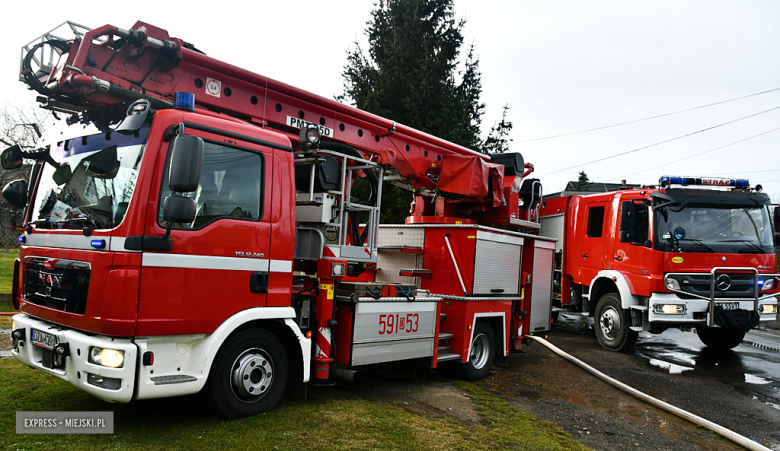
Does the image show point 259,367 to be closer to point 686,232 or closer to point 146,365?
point 146,365

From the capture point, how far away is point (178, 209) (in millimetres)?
4047

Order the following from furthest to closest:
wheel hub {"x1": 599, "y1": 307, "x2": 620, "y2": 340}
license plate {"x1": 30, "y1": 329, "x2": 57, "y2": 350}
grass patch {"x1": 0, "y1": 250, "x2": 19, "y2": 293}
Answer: grass patch {"x1": 0, "y1": 250, "x2": 19, "y2": 293} → wheel hub {"x1": 599, "y1": 307, "x2": 620, "y2": 340} → license plate {"x1": 30, "y1": 329, "x2": 57, "y2": 350}

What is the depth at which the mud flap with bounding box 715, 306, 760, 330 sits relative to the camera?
9.39 m

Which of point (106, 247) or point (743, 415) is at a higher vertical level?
point (106, 247)

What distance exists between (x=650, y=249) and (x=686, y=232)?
675 millimetres

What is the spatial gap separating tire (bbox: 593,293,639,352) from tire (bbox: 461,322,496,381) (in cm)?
350

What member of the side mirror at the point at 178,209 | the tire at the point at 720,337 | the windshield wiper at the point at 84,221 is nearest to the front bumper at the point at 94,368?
the windshield wiper at the point at 84,221

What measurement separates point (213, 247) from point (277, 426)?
1610mm

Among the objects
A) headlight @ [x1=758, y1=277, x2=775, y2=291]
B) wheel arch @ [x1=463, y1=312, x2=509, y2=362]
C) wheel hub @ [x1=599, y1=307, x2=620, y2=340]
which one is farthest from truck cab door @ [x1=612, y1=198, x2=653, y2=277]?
wheel arch @ [x1=463, y1=312, x2=509, y2=362]

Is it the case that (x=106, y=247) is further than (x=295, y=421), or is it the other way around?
(x=295, y=421)

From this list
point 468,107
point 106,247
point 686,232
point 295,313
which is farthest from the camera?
point 468,107

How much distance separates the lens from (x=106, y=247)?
4.12 meters

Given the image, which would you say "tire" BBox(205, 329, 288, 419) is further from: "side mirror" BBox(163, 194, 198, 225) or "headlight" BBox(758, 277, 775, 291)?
"headlight" BBox(758, 277, 775, 291)

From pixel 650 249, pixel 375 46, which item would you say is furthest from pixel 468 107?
pixel 650 249
